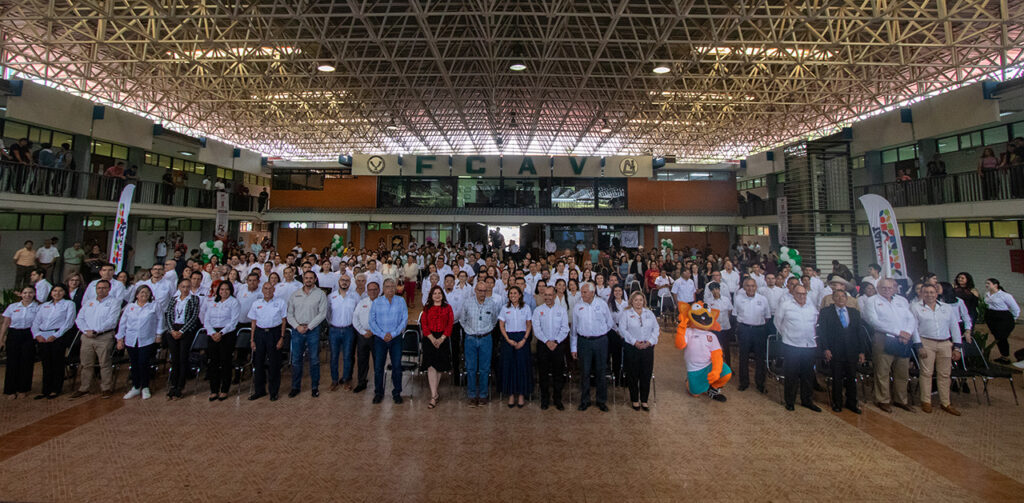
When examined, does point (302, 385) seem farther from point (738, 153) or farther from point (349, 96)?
point (738, 153)

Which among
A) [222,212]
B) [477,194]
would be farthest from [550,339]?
[477,194]

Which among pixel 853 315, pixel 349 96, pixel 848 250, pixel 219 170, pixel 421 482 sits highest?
pixel 349 96

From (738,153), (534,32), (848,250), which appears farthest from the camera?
(738,153)

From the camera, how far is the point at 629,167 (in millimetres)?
20797

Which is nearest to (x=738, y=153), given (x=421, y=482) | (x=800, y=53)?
(x=800, y=53)

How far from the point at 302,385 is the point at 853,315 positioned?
832 cm

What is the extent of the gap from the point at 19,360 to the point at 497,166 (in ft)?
63.9

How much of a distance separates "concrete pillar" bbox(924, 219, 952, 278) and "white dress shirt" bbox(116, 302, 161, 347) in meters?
25.2

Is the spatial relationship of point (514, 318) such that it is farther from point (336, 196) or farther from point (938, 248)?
point (336, 196)

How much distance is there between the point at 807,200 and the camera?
16703 mm

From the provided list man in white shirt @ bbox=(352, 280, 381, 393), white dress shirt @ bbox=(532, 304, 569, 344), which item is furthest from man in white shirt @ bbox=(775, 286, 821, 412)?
man in white shirt @ bbox=(352, 280, 381, 393)

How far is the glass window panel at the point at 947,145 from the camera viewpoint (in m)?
15.6

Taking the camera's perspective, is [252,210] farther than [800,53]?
Yes

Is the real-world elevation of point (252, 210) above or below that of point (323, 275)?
above
